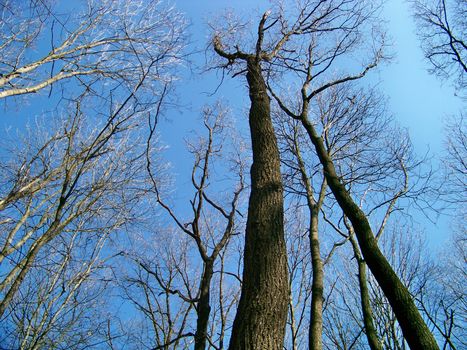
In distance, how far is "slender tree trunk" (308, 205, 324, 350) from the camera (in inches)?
177

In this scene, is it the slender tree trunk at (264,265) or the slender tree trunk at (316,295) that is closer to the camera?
the slender tree trunk at (264,265)

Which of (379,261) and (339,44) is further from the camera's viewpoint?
(339,44)

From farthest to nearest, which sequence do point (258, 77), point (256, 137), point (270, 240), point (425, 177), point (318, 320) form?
1. point (425, 177)
2. point (258, 77)
3. point (318, 320)
4. point (256, 137)
5. point (270, 240)

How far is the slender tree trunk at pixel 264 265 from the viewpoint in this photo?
2379 mm

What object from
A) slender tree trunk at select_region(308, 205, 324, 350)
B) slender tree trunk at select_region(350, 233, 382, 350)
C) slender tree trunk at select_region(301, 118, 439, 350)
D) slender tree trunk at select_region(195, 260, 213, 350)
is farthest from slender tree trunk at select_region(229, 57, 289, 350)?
slender tree trunk at select_region(350, 233, 382, 350)

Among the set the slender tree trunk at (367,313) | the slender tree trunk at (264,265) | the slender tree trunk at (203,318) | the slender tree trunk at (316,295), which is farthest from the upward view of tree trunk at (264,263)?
the slender tree trunk at (367,313)

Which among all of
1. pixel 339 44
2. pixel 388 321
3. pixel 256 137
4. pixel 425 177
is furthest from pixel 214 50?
pixel 388 321

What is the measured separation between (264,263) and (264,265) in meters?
0.02

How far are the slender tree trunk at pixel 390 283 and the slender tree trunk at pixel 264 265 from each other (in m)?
→ 1.16

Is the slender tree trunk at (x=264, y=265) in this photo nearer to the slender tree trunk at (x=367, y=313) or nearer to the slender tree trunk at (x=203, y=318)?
the slender tree trunk at (x=203, y=318)

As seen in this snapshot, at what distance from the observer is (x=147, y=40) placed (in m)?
5.09

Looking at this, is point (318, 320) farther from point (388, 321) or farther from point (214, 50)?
point (388, 321)

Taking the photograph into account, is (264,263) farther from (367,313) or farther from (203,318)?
(367,313)

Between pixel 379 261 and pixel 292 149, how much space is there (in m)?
3.89
